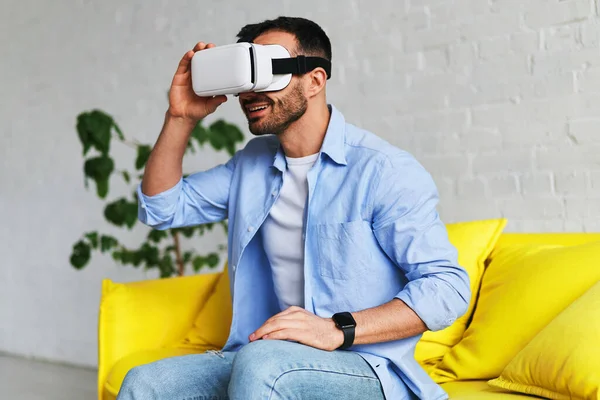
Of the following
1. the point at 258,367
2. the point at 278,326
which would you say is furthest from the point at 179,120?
the point at 258,367

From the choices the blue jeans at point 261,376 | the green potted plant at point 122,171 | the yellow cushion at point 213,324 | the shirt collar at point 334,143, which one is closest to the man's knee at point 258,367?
the blue jeans at point 261,376

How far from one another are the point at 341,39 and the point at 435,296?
1878mm

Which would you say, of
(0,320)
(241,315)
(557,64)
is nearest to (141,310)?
(241,315)

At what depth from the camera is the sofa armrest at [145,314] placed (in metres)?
2.52

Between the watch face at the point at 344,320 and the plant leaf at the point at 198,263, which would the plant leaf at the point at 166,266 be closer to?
the plant leaf at the point at 198,263

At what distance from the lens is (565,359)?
1.72 m

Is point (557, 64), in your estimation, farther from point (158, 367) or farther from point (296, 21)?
point (158, 367)

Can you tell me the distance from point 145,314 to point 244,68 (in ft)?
3.78

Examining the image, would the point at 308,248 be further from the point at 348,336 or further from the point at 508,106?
the point at 508,106

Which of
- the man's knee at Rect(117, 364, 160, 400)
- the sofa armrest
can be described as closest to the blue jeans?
the man's knee at Rect(117, 364, 160, 400)

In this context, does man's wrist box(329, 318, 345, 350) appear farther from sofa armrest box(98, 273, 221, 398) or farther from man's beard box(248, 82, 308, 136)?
sofa armrest box(98, 273, 221, 398)

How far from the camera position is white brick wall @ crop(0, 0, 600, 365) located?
2.66 meters

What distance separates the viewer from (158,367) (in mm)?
1748

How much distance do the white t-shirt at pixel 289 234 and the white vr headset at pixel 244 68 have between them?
0.75 feet
